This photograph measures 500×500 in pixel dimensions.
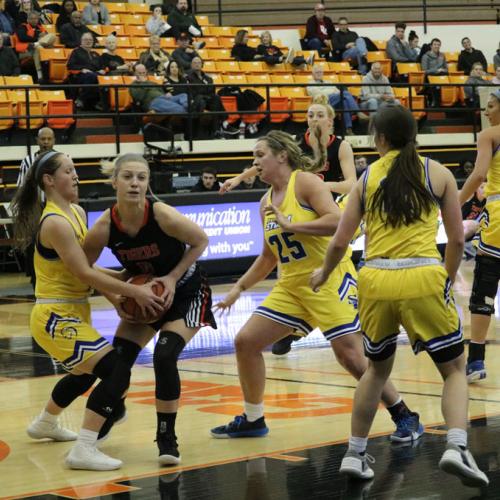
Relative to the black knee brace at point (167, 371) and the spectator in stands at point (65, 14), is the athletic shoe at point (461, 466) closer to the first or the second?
the black knee brace at point (167, 371)

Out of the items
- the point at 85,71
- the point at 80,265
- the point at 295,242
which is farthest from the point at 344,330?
the point at 85,71

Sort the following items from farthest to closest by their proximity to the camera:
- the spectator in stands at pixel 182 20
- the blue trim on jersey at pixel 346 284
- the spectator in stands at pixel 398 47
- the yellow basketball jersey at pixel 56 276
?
the spectator in stands at pixel 398 47 → the spectator in stands at pixel 182 20 → the blue trim on jersey at pixel 346 284 → the yellow basketball jersey at pixel 56 276

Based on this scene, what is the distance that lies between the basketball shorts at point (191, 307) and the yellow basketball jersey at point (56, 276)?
1.48ft

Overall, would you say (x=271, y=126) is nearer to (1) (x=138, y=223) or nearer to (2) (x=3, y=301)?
(2) (x=3, y=301)

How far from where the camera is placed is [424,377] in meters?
8.00

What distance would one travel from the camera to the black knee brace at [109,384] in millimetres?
5625

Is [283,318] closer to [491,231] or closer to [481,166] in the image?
[481,166]

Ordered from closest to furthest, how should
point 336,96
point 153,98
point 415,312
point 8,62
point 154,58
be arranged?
point 415,312 → point 8,62 → point 153,98 → point 154,58 → point 336,96

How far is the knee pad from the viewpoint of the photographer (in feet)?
19.0

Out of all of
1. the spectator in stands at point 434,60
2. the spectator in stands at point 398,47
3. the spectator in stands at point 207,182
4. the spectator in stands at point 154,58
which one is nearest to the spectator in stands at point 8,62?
the spectator in stands at point 154,58

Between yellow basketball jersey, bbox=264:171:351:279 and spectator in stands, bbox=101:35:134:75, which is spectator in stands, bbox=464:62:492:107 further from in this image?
yellow basketball jersey, bbox=264:171:351:279

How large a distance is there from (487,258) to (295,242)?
7.17 feet

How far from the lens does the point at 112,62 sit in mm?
18125

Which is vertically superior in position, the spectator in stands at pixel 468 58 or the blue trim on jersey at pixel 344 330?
the spectator in stands at pixel 468 58
